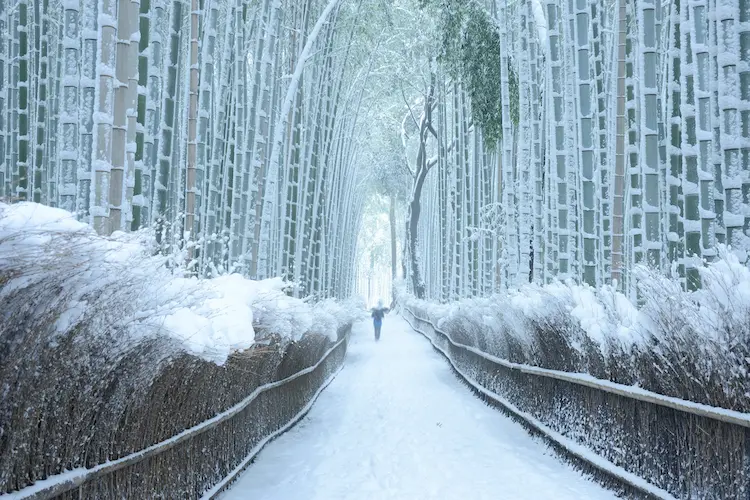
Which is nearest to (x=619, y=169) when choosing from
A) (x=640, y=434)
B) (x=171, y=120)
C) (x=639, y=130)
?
(x=639, y=130)

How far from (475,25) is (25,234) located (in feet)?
33.8

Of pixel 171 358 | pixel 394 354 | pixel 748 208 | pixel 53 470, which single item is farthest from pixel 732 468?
pixel 394 354

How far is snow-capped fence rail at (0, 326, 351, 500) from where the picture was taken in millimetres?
2658

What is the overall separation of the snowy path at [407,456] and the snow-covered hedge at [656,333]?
2.30ft

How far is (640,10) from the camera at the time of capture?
5469 millimetres

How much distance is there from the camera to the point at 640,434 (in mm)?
4430

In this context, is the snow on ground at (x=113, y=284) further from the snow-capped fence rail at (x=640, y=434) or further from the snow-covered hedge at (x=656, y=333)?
Answer: the snow-capped fence rail at (x=640, y=434)

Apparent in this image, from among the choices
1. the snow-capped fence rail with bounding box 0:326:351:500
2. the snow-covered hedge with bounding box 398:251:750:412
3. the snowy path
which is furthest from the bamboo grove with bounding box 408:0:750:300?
the snow-capped fence rail with bounding box 0:326:351:500

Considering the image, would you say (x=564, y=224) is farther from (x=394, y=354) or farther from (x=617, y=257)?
(x=394, y=354)

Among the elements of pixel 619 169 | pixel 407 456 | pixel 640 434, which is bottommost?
pixel 407 456

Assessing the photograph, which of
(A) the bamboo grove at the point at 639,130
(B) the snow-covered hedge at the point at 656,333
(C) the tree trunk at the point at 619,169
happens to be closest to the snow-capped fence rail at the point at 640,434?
(B) the snow-covered hedge at the point at 656,333

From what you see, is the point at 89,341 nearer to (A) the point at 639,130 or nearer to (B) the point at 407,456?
(B) the point at 407,456

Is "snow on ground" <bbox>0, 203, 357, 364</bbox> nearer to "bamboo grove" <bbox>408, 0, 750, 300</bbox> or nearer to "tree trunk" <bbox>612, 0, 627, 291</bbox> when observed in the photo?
"bamboo grove" <bbox>408, 0, 750, 300</bbox>

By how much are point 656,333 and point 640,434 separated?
718 millimetres
